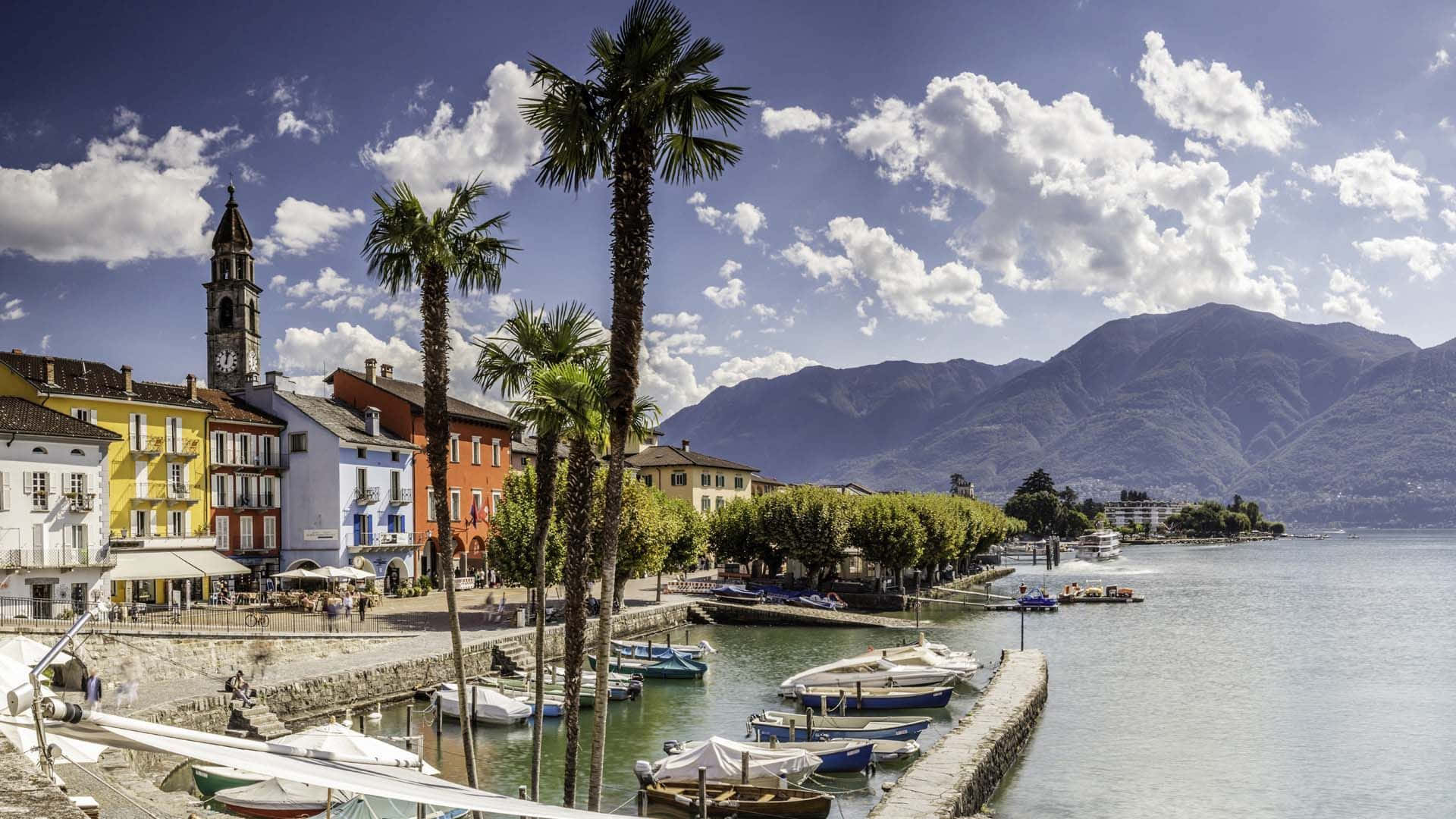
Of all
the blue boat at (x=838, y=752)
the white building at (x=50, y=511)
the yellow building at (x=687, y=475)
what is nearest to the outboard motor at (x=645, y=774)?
the blue boat at (x=838, y=752)

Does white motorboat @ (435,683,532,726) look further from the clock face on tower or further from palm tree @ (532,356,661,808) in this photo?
the clock face on tower

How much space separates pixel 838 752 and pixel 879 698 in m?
10.0

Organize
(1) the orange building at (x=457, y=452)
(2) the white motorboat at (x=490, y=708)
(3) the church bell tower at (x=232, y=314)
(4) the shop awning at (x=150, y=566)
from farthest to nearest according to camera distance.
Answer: (3) the church bell tower at (x=232, y=314) < (1) the orange building at (x=457, y=452) < (4) the shop awning at (x=150, y=566) < (2) the white motorboat at (x=490, y=708)

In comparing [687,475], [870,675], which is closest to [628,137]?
[870,675]

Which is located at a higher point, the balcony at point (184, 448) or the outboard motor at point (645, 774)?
the balcony at point (184, 448)

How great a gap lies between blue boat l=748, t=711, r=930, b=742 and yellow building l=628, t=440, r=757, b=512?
7059 centimetres

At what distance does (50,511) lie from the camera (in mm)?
46562

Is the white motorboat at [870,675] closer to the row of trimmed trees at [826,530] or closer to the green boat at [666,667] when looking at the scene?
the green boat at [666,667]

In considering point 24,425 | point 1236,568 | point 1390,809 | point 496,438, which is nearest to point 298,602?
point 24,425

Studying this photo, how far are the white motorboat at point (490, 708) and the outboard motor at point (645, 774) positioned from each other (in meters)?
9.42

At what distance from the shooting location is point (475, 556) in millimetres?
75875

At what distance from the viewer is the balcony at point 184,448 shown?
56344mm

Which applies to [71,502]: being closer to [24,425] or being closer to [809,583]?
[24,425]

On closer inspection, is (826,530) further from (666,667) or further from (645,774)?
(645,774)
